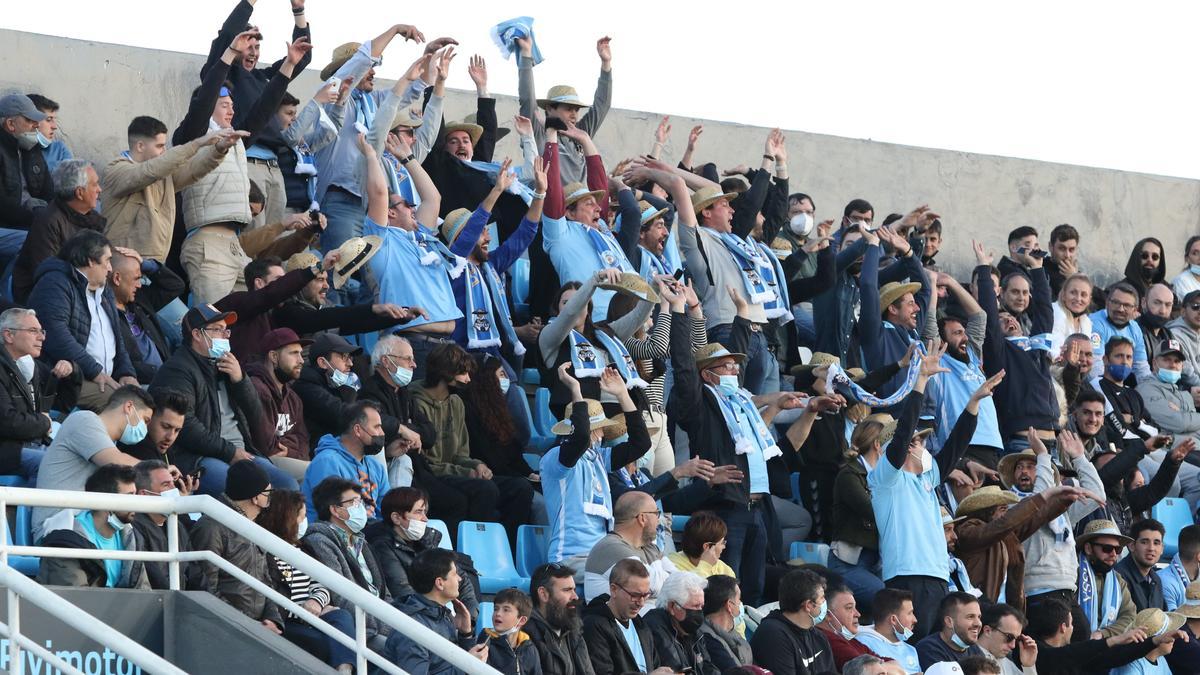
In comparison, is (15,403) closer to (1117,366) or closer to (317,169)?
(317,169)

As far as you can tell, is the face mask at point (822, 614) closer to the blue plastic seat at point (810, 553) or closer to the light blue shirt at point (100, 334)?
the blue plastic seat at point (810, 553)

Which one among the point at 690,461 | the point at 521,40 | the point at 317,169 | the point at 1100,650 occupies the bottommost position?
the point at 1100,650

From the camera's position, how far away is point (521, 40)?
15.1 metres

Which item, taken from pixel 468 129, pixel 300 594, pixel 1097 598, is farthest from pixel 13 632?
pixel 1097 598

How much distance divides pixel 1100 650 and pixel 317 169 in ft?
18.9

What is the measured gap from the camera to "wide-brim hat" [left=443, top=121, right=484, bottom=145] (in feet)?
48.5

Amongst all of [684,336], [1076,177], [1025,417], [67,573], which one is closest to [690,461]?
[684,336]

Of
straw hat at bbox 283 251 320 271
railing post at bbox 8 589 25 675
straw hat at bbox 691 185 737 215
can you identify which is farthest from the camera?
straw hat at bbox 691 185 737 215

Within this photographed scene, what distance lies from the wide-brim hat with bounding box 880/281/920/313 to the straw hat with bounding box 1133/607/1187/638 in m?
2.88

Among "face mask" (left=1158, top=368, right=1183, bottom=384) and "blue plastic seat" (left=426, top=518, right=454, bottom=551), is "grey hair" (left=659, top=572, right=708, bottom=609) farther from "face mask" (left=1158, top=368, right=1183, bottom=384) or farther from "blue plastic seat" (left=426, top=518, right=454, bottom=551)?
"face mask" (left=1158, top=368, right=1183, bottom=384)

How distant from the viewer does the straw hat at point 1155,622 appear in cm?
1302

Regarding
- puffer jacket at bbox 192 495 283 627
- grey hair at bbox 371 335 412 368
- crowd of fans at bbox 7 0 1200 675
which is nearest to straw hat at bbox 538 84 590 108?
crowd of fans at bbox 7 0 1200 675

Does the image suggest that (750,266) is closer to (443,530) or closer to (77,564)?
(443,530)

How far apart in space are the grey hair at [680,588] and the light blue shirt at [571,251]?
10.6 ft
